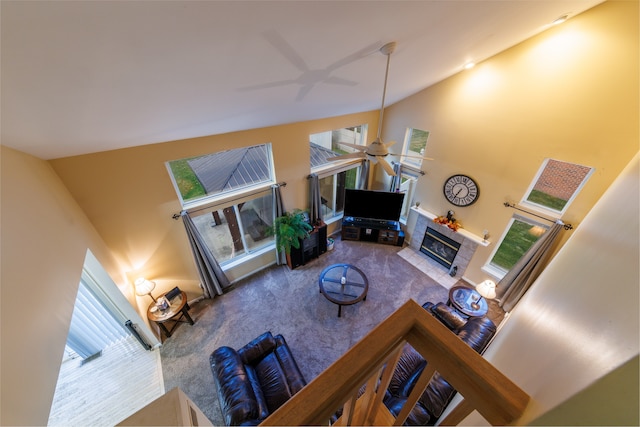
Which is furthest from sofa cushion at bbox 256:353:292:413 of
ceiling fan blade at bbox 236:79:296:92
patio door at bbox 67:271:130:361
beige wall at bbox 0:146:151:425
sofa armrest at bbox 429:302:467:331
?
ceiling fan blade at bbox 236:79:296:92

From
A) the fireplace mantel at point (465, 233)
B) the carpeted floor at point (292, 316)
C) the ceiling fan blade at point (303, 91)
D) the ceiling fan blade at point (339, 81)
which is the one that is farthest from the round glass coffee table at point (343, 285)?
the ceiling fan blade at point (339, 81)

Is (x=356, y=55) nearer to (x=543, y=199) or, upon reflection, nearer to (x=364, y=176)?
(x=364, y=176)

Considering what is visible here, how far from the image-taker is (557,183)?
11.8ft

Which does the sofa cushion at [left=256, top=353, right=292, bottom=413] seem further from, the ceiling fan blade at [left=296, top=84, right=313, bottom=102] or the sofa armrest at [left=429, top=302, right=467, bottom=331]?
the ceiling fan blade at [left=296, top=84, right=313, bottom=102]

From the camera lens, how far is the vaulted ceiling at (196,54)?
1152 mm

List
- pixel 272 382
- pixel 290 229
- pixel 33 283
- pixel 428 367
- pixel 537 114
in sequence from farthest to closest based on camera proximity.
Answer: pixel 290 229 → pixel 537 114 → pixel 272 382 → pixel 33 283 → pixel 428 367

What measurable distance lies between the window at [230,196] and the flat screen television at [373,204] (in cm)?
180

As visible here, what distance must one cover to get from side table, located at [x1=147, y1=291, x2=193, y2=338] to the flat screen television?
145 inches

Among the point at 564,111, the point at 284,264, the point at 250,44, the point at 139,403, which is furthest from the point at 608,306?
the point at 284,264

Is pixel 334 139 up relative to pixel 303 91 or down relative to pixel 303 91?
down

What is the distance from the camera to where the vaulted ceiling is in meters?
1.15

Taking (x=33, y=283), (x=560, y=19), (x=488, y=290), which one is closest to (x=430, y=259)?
(x=488, y=290)

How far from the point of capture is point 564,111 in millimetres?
3229

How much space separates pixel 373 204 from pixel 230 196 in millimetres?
3058
